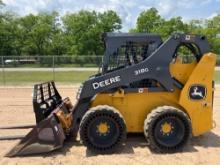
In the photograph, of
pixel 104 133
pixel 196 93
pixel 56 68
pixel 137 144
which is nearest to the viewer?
pixel 104 133

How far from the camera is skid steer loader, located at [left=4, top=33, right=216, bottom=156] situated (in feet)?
23.9

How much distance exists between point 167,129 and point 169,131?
52 mm

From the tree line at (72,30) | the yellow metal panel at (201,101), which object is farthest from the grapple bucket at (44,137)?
the tree line at (72,30)

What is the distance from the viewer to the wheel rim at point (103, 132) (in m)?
7.29

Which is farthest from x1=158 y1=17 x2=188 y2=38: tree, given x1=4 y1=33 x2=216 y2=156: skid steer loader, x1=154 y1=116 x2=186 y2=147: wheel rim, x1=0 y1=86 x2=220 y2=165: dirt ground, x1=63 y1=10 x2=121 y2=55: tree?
x1=154 y1=116 x2=186 y2=147: wheel rim

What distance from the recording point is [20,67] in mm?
30812

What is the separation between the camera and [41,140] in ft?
23.5

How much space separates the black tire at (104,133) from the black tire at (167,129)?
50 centimetres

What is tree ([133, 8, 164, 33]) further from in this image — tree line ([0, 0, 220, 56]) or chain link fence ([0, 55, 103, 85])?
chain link fence ([0, 55, 103, 85])

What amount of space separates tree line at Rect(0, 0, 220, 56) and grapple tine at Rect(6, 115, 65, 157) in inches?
1805

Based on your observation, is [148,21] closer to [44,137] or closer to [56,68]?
[56,68]

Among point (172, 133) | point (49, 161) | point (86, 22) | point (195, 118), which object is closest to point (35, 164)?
point (49, 161)

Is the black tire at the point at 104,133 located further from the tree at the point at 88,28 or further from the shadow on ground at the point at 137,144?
the tree at the point at 88,28

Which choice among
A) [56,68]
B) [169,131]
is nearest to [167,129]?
[169,131]
